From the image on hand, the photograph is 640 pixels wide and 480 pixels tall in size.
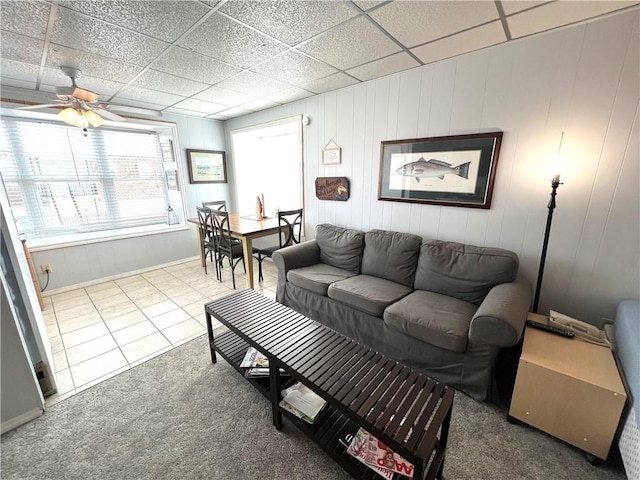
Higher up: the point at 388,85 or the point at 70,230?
the point at 388,85

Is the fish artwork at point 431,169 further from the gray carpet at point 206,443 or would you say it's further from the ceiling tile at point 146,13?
the ceiling tile at point 146,13

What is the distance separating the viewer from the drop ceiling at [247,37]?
149cm

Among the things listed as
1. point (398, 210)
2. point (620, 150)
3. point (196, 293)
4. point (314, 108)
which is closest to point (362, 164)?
point (398, 210)

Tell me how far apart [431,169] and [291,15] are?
1650 millimetres

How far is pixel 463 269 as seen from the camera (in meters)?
2.07

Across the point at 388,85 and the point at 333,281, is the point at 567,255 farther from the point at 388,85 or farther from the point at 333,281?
the point at 388,85

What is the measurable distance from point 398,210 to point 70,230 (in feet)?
14.1

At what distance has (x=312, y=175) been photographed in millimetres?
Answer: 3490

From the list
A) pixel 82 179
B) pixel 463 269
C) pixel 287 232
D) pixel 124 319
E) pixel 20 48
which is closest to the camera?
pixel 20 48

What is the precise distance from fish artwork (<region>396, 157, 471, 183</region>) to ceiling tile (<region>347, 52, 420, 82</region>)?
2.70 feet

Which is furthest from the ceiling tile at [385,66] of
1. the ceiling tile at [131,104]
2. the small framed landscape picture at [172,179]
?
the small framed landscape picture at [172,179]

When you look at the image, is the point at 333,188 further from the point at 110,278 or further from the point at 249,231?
the point at 110,278

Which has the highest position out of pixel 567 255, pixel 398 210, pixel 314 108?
pixel 314 108

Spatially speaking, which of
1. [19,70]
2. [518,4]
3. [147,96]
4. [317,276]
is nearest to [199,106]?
[147,96]
